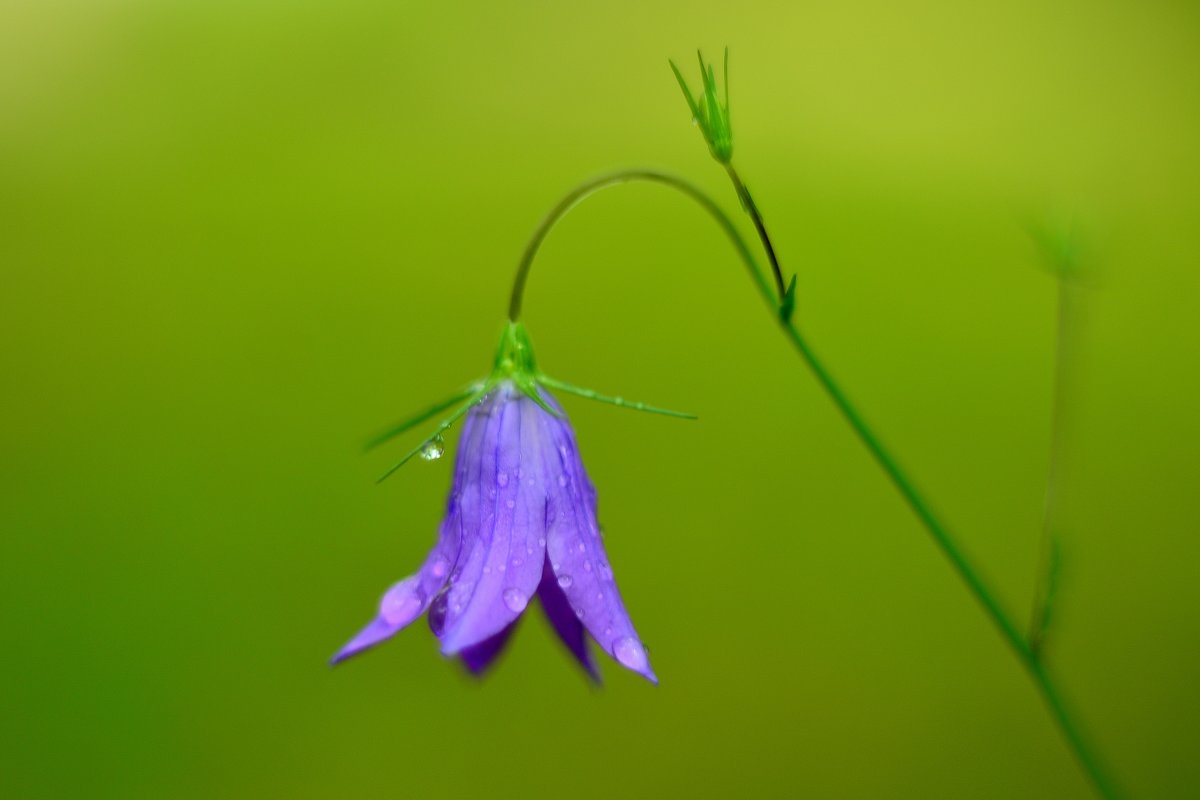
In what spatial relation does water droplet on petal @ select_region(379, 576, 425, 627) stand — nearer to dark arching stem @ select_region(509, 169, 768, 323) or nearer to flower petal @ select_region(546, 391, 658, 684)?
flower petal @ select_region(546, 391, 658, 684)

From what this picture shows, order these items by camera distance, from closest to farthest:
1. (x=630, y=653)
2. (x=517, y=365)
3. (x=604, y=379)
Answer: (x=630, y=653) < (x=517, y=365) < (x=604, y=379)

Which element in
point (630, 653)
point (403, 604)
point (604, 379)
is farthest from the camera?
point (604, 379)

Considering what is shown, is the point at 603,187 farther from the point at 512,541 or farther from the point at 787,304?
the point at 512,541

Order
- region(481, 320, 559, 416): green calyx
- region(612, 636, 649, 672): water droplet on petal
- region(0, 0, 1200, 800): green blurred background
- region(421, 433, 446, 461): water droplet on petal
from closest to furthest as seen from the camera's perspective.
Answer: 1. region(612, 636, 649, 672): water droplet on petal
2. region(421, 433, 446, 461): water droplet on petal
3. region(481, 320, 559, 416): green calyx
4. region(0, 0, 1200, 800): green blurred background

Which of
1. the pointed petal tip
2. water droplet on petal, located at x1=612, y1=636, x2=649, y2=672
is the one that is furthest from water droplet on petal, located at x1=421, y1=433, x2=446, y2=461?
water droplet on petal, located at x1=612, y1=636, x2=649, y2=672

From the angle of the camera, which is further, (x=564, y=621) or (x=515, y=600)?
(x=564, y=621)

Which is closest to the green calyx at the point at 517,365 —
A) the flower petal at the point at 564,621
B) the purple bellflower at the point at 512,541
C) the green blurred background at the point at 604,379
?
the purple bellflower at the point at 512,541

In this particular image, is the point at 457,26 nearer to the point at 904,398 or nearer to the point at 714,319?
the point at 714,319

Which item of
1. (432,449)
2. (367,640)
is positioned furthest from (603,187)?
(367,640)
